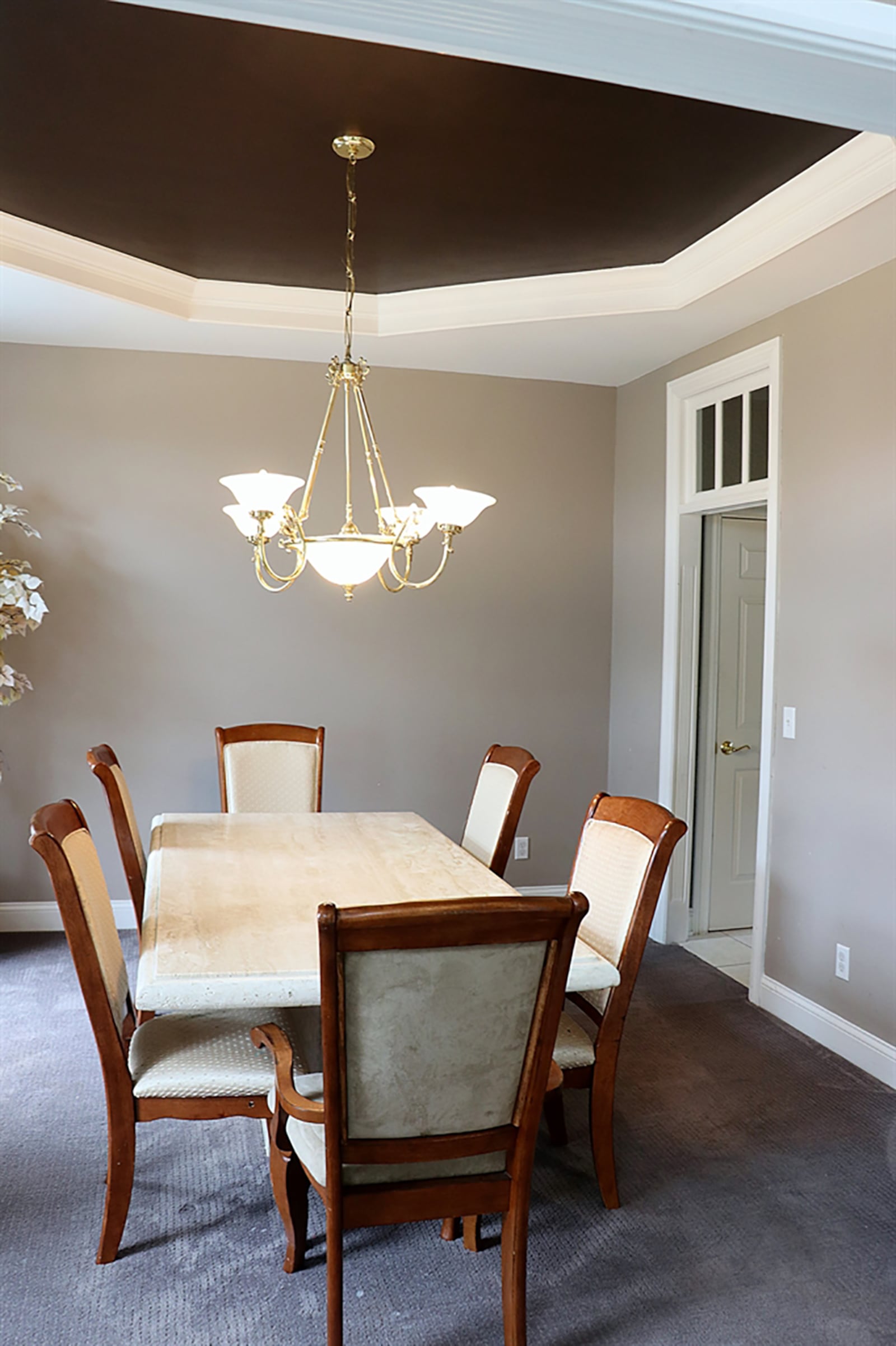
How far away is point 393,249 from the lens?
12.0ft

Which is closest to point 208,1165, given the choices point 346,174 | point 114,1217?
point 114,1217

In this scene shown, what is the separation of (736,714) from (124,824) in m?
2.82

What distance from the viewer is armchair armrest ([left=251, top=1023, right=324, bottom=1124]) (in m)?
1.76

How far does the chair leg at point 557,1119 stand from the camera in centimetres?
268

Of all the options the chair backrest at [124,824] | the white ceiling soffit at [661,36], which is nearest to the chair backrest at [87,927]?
the chair backrest at [124,824]

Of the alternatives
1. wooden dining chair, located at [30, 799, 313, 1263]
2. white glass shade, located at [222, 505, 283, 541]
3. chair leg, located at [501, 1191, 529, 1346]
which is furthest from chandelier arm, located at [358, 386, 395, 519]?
chair leg, located at [501, 1191, 529, 1346]

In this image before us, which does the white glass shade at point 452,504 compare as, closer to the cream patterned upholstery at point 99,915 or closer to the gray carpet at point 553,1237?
the cream patterned upholstery at point 99,915

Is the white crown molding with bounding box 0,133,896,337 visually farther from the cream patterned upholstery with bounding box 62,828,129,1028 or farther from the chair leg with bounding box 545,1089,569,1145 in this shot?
the chair leg with bounding box 545,1089,569,1145

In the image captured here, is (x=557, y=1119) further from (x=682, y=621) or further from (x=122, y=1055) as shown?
(x=682, y=621)

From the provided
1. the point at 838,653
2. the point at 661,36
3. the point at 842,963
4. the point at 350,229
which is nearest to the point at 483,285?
the point at 350,229

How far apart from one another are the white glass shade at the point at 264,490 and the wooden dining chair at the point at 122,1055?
0.90 meters

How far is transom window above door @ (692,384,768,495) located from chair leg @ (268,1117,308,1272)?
2.97 m

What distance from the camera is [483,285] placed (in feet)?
13.0

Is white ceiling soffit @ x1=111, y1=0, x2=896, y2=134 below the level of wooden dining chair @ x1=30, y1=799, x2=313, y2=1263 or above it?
above
